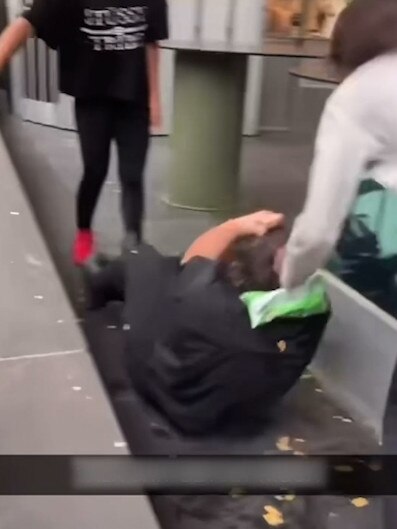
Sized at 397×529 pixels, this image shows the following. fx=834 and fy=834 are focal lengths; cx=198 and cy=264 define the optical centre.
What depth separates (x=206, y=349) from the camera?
2.91ft

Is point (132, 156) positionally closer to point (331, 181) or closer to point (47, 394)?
point (47, 394)

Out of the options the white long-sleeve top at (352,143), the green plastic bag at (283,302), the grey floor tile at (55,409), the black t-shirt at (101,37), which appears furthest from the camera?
the black t-shirt at (101,37)

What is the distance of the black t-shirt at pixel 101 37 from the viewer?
985mm

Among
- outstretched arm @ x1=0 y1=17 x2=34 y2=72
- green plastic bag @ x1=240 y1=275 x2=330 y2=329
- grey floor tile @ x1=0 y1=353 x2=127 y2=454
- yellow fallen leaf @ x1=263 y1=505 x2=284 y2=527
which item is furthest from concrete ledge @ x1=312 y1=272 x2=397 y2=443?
outstretched arm @ x1=0 y1=17 x2=34 y2=72

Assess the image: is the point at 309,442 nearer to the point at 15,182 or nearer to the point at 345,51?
the point at 345,51

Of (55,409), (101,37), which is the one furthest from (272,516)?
(101,37)

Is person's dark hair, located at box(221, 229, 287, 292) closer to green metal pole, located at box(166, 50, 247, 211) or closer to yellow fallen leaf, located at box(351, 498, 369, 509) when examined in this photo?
yellow fallen leaf, located at box(351, 498, 369, 509)

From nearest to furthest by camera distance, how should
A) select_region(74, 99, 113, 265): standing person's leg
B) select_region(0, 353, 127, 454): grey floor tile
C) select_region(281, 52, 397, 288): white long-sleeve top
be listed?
select_region(281, 52, 397, 288): white long-sleeve top, select_region(0, 353, 127, 454): grey floor tile, select_region(74, 99, 113, 265): standing person's leg

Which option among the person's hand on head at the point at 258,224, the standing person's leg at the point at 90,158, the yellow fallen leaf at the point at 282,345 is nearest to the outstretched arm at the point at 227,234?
the person's hand on head at the point at 258,224

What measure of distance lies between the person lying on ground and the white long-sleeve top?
0.80 ft

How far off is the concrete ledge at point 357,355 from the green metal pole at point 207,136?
0.38 metres

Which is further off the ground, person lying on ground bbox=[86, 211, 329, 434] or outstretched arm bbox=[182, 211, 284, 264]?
outstretched arm bbox=[182, 211, 284, 264]

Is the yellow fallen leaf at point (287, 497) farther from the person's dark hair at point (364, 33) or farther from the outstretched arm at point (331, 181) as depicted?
the person's dark hair at point (364, 33)

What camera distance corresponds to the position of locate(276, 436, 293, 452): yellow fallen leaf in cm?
93
